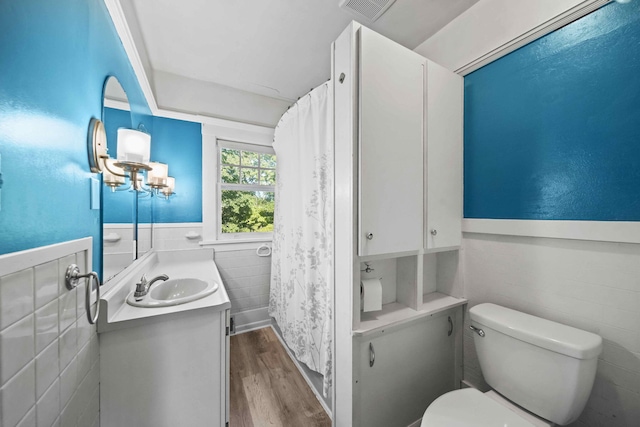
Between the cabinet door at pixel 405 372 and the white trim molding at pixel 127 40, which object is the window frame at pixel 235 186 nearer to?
the white trim molding at pixel 127 40

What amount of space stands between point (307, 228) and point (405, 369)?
1024 mm

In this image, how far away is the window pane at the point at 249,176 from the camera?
8.39 ft

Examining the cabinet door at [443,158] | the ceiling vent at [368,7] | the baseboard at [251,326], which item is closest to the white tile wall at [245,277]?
the baseboard at [251,326]

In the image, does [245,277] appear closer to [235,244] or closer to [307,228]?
[235,244]

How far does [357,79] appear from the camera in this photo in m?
1.06

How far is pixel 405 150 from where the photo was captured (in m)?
1.18

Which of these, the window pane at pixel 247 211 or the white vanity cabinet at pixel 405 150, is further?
the window pane at pixel 247 211

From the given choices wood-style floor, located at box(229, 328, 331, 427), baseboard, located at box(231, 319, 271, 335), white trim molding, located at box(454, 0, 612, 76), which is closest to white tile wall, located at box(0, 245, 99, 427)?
wood-style floor, located at box(229, 328, 331, 427)

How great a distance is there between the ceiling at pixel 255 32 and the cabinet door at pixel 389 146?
1.75 feet

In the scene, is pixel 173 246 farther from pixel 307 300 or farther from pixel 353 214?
pixel 353 214

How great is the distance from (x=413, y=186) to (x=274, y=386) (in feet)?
5.63

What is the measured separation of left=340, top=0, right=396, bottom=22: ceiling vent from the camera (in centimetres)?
134

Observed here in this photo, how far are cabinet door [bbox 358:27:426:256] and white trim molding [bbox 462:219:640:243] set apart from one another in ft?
1.41

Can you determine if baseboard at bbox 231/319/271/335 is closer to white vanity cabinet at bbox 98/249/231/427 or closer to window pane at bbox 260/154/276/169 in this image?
white vanity cabinet at bbox 98/249/231/427
